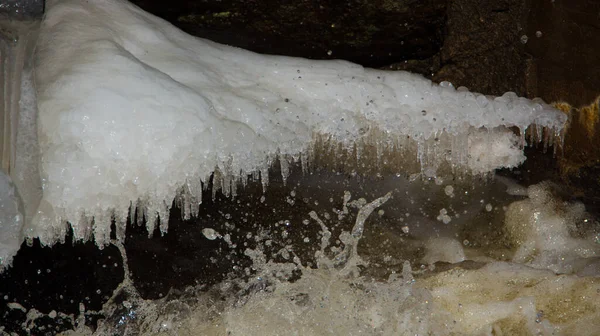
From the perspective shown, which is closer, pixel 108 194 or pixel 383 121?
pixel 108 194

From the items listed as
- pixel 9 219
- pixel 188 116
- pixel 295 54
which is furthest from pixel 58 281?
pixel 295 54

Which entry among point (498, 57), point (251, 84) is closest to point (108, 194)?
point (251, 84)

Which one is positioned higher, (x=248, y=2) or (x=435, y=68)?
(x=248, y=2)

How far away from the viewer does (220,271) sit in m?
2.79

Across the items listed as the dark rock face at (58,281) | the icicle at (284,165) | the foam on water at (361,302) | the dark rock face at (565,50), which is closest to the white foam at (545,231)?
the foam on water at (361,302)

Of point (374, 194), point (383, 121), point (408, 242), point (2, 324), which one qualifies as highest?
point (383, 121)

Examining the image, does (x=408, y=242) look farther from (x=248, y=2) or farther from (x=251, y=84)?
(x=248, y=2)

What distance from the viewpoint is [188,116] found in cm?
215

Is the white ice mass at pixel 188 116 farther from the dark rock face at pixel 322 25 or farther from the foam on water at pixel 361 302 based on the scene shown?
the foam on water at pixel 361 302

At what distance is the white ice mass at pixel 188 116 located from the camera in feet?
6.72

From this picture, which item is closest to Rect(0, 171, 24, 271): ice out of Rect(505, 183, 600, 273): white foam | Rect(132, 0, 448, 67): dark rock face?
Rect(132, 0, 448, 67): dark rock face

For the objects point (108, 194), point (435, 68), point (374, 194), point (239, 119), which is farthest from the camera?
point (435, 68)

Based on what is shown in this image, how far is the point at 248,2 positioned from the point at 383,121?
0.84 m

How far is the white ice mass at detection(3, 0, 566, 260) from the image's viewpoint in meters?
2.05
